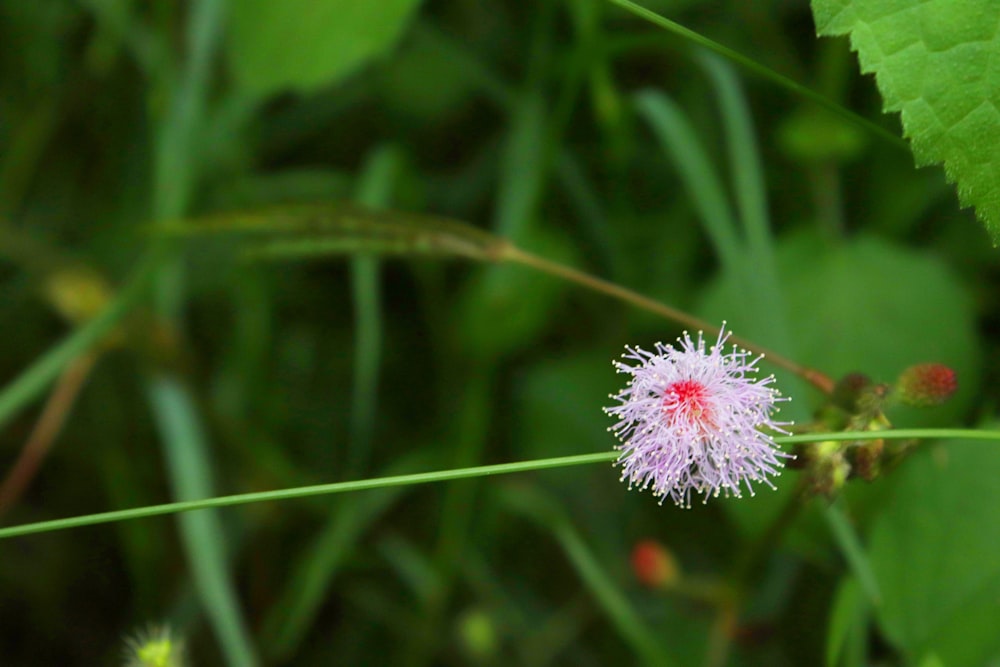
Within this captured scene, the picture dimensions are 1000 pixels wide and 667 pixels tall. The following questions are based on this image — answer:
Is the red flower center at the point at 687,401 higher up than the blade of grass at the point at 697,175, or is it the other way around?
the blade of grass at the point at 697,175

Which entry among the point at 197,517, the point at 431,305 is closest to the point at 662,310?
the point at 197,517

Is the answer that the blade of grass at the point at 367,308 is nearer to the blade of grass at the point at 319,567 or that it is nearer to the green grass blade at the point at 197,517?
the blade of grass at the point at 319,567

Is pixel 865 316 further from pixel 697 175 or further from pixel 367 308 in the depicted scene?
pixel 367 308

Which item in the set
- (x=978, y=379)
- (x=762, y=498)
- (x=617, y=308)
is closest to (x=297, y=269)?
(x=617, y=308)

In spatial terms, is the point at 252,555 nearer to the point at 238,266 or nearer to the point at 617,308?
the point at 238,266


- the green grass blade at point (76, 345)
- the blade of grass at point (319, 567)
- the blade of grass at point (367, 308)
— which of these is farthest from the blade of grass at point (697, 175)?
the green grass blade at point (76, 345)
